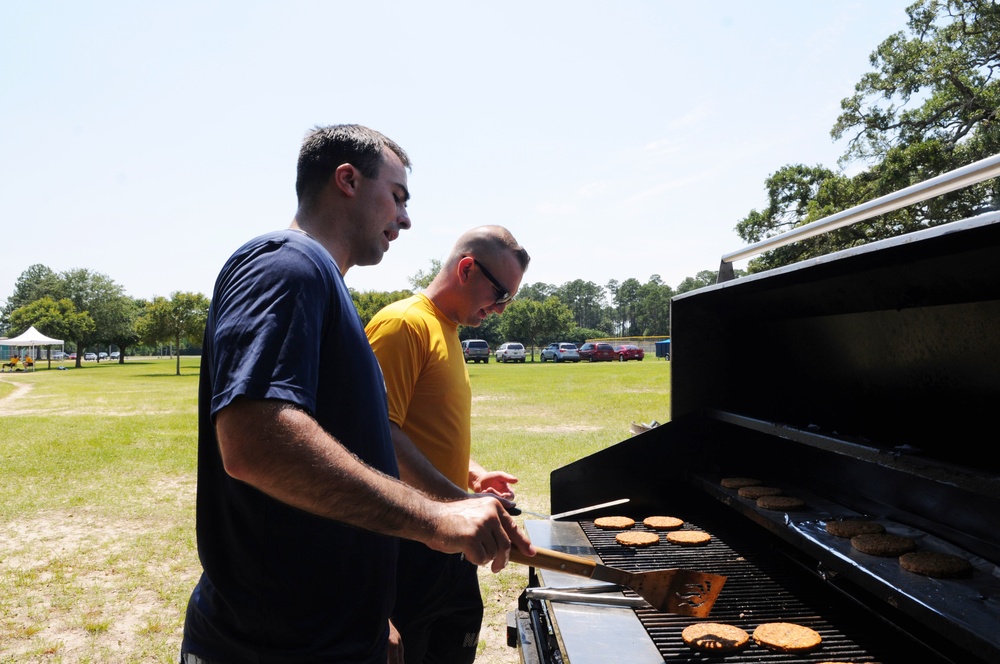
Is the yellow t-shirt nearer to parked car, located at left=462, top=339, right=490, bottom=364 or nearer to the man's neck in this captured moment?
the man's neck

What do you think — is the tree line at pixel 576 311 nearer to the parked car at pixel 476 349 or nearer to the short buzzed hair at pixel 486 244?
the parked car at pixel 476 349

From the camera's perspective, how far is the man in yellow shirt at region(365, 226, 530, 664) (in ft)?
8.43

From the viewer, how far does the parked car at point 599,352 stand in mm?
45781

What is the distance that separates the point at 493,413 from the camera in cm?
1603

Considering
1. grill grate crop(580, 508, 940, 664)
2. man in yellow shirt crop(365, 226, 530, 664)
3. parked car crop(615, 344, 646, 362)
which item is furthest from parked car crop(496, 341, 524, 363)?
man in yellow shirt crop(365, 226, 530, 664)

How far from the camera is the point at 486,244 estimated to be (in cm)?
304

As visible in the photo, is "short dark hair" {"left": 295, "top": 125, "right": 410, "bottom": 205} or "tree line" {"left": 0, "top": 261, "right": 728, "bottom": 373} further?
"tree line" {"left": 0, "top": 261, "right": 728, "bottom": 373}

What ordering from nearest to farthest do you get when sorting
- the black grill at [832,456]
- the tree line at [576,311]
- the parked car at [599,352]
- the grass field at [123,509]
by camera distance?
the black grill at [832,456] < the grass field at [123,509] < the parked car at [599,352] < the tree line at [576,311]

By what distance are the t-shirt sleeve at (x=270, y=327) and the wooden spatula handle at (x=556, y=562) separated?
0.87 metres

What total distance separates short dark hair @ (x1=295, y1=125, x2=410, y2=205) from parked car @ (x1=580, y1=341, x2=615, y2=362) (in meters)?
44.3

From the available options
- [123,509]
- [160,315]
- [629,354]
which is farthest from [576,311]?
[123,509]

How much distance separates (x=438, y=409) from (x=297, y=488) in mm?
1446

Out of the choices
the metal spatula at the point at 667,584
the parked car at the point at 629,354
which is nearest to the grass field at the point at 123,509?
the metal spatula at the point at 667,584

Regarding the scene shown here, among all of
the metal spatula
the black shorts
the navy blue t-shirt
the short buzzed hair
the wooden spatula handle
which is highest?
the short buzzed hair
